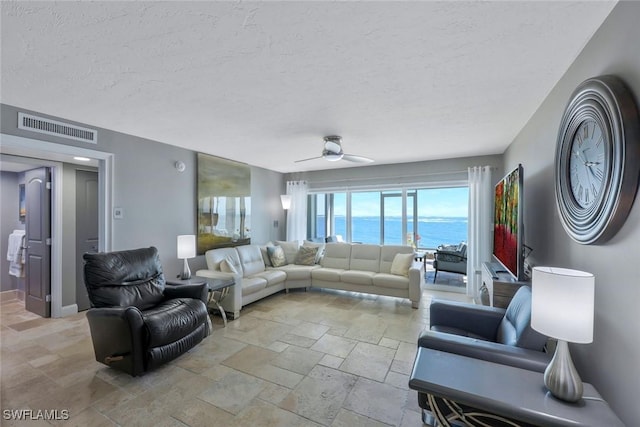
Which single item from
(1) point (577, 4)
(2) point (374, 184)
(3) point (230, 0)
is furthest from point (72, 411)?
(2) point (374, 184)

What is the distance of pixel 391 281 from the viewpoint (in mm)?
4258

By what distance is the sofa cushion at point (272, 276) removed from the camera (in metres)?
4.39

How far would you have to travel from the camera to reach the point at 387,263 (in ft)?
15.7

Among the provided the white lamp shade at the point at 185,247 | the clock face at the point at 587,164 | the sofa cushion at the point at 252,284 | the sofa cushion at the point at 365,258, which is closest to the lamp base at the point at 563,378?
the clock face at the point at 587,164

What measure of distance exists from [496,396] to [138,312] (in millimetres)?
2571

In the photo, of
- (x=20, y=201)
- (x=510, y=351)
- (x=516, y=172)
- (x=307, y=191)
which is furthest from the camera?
(x=307, y=191)

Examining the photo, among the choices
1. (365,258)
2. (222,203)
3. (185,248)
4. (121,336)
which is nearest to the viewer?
(121,336)

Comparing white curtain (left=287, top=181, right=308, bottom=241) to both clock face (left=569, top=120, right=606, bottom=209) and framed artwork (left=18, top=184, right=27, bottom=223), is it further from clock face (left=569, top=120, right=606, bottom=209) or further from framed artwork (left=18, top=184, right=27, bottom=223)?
clock face (left=569, top=120, right=606, bottom=209)

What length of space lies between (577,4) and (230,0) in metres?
1.72

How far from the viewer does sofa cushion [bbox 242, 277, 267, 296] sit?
3917 mm

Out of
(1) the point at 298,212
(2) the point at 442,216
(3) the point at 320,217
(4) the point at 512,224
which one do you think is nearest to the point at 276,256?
(1) the point at 298,212

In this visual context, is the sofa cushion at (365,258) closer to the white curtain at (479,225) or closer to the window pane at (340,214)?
the window pane at (340,214)

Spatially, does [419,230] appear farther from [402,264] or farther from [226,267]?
[226,267]

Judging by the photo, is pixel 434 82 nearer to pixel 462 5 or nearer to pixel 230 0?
pixel 462 5
